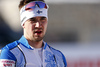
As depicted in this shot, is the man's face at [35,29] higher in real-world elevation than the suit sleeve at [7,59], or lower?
higher

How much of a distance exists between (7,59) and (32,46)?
0.40 meters

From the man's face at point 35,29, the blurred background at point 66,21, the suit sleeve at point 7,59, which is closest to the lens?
the suit sleeve at point 7,59

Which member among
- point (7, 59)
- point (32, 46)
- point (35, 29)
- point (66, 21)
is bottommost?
point (7, 59)

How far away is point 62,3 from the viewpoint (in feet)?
61.2

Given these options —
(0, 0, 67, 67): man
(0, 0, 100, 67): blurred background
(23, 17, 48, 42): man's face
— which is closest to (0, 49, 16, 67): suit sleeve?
(0, 0, 67, 67): man

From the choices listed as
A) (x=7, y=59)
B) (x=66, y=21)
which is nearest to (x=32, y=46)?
(x=7, y=59)

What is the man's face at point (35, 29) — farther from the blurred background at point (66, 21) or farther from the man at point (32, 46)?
the blurred background at point (66, 21)

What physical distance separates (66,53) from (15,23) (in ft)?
24.6

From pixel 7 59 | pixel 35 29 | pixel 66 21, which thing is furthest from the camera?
pixel 66 21

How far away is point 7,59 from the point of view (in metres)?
3.17

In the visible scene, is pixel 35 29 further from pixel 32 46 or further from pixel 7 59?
pixel 7 59

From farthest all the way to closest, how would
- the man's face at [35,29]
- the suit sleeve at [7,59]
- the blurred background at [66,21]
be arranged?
1. the blurred background at [66,21]
2. the man's face at [35,29]
3. the suit sleeve at [7,59]

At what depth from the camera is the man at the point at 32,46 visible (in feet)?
10.5

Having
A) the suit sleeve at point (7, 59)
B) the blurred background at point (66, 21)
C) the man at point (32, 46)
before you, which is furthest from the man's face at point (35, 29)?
the blurred background at point (66, 21)
